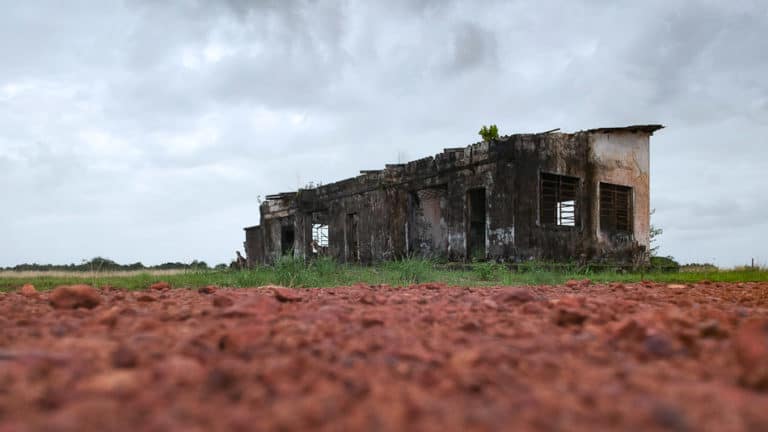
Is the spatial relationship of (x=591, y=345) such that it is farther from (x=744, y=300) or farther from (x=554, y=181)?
(x=554, y=181)

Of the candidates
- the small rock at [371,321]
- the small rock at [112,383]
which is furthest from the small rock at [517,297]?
the small rock at [112,383]

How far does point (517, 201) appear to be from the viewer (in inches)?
→ 471

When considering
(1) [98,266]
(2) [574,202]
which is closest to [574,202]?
(2) [574,202]

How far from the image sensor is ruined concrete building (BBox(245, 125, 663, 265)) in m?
12.0

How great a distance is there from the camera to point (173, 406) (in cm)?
114

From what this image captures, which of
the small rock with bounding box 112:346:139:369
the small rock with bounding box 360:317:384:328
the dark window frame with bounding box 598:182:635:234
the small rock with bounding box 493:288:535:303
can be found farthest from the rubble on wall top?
the small rock with bounding box 112:346:139:369

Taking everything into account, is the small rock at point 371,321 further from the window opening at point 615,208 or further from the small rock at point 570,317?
the window opening at point 615,208

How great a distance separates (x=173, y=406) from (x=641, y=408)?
0.99 m

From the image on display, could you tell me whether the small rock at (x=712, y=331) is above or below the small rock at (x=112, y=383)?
below

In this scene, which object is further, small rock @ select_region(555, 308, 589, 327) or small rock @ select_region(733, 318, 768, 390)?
small rock @ select_region(555, 308, 589, 327)

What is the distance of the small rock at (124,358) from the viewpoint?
Result: 143cm

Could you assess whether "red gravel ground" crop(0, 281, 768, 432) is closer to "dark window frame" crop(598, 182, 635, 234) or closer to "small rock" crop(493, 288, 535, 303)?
"small rock" crop(493, 288, 535, 303)

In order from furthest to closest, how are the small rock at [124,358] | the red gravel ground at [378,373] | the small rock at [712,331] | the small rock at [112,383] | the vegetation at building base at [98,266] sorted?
the vegetation at building base at [98,266], the small rock at [712,331], the small rock at [124,358], the small rock at [112,383], the red gravel ground at [378,373]

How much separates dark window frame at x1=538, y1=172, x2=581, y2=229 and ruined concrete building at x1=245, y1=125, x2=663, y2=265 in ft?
0.08
